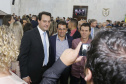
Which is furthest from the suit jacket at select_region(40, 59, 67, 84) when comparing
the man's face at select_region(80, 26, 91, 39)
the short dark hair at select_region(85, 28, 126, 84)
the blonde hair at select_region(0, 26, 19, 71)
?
the man's face at select_region(80, 26, 91, 39)

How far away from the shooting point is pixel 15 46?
1.25 metres

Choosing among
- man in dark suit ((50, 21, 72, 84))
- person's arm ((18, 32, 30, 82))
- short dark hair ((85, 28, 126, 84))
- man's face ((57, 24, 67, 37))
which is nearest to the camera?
short dark hair ((85, 28, 126, 84))

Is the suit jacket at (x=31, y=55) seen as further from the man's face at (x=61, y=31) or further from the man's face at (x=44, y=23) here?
the man's face at (x=61, y=31)

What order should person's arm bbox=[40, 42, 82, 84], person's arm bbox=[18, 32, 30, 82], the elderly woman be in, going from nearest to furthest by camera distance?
person's arm bbox=[40, 42, 82, 84], the elderly woman, person's arm bbox=[18, 32, 30, 82]

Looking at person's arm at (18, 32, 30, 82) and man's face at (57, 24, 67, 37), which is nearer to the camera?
person's arm at (18, 32, 30, 82)

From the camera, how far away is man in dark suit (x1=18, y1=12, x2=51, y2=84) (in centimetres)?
223

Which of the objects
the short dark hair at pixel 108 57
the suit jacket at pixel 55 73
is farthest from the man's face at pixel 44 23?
the short dark hair at pixel 108 57

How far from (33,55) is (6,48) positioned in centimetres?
112

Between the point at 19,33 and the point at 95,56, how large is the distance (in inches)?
117

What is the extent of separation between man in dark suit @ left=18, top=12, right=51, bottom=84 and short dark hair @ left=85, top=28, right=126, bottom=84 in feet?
5.51

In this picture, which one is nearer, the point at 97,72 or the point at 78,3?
the point at 97,72

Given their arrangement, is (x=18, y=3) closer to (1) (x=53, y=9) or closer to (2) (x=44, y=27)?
(1) (x=53, y=9)

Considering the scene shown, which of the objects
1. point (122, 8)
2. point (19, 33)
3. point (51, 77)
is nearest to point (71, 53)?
point (51, 77)

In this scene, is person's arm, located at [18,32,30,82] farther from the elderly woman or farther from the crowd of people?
the elderly woman
